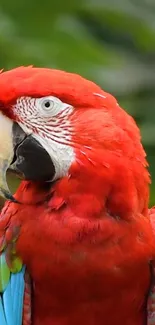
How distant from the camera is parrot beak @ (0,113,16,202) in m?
1.64

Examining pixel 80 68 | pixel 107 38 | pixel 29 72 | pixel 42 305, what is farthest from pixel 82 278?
pixel 107 38

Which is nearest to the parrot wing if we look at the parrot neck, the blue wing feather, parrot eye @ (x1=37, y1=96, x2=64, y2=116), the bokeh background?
the blue wing feather

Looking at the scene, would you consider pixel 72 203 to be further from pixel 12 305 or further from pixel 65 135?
pixel 12 305

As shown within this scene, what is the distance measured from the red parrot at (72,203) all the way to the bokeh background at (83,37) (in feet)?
1.24

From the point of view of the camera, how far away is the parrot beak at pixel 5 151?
5.40ft

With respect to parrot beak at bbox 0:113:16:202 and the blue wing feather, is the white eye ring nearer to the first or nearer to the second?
parrot beak at bbox 0:113:16:202

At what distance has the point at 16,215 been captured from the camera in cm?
179

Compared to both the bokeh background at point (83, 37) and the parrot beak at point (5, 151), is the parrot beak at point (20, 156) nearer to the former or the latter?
the parrot beak at point (5, 151)

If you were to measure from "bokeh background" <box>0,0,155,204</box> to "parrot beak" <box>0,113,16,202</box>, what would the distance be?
1.49ft

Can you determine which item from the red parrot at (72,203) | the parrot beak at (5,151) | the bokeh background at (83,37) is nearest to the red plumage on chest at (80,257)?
the red parrot at (72,203)

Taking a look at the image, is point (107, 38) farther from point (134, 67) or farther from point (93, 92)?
point (93, 92)

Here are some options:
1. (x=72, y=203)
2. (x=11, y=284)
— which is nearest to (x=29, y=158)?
(x=72, y=203)

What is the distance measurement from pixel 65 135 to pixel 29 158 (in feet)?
0.26

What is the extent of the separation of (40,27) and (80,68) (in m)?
0.14
